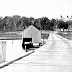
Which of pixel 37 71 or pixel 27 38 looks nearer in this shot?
pixel 37 71

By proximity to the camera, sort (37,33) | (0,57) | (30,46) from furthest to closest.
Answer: (37,33)
(30,46)
(0,57)

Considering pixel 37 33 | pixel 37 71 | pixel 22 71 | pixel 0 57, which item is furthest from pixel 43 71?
pixel 37 33

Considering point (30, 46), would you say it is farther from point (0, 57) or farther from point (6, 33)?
point (6, 33)

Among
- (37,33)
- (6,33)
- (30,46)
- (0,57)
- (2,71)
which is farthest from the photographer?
(6,33)

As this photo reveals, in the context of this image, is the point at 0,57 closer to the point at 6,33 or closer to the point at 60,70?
the point at 60,70

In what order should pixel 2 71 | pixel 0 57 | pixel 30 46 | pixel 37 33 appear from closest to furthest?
1. pixel 2 71
2. pixel 0 57
3. pixel 30 46
4. pixel 37 33

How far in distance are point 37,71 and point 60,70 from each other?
114 centimetres

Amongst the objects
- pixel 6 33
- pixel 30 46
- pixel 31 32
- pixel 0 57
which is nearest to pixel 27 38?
pixel 31 32

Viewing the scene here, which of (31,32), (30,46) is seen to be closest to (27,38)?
(31,32)

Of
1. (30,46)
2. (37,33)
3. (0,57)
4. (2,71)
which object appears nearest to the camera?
(2,71)

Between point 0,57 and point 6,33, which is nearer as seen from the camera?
point 0,57

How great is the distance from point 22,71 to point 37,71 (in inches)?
28.2

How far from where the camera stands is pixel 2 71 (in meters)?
11.0

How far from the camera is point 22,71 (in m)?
11.1
